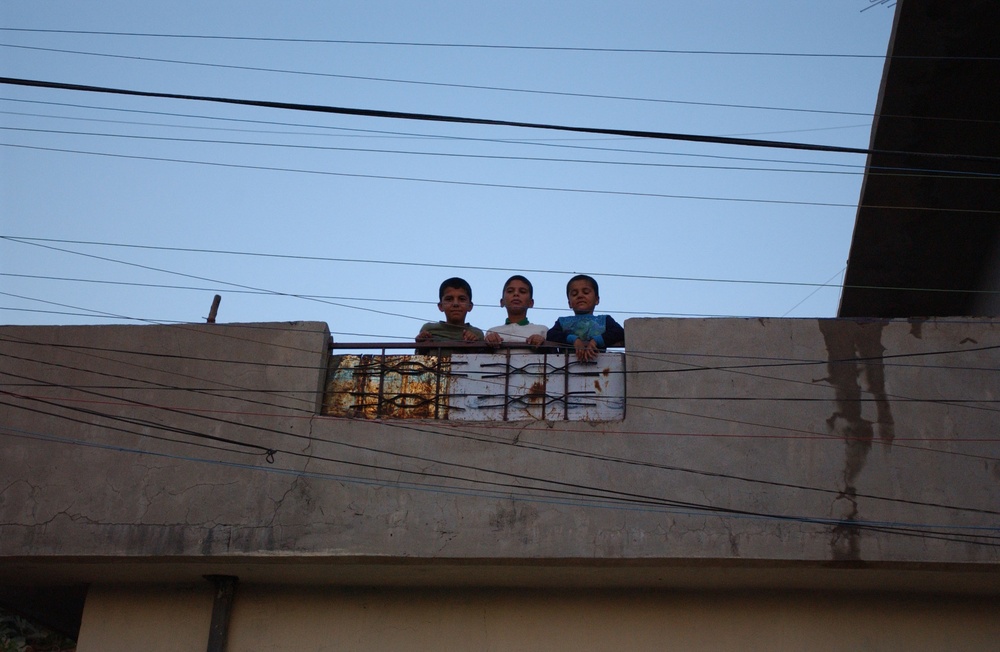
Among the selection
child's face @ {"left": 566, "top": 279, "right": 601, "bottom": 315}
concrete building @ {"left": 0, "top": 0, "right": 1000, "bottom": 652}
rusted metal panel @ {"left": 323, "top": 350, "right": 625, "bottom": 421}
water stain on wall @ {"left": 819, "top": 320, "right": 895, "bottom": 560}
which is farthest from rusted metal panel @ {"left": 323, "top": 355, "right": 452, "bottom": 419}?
water stain on wall @ {"left": 819, "top": 320, "right": 895, "bottom": 560}

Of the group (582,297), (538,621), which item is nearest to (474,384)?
(582,297)

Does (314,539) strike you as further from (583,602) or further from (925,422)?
(925,422)

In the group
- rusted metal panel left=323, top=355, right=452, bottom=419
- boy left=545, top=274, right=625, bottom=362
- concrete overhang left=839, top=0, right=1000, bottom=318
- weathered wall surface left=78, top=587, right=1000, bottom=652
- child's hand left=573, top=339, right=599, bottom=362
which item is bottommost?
weathered wall surface left=78, top=587, right=1000, bottom=652

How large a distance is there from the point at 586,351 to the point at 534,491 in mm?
1126

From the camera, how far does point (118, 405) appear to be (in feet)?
24.3

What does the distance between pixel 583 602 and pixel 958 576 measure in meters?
2.55

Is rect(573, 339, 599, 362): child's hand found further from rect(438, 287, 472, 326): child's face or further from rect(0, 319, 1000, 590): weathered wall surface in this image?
rect(438, 287, 472, 326): child's face

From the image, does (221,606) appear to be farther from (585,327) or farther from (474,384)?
(585,327)

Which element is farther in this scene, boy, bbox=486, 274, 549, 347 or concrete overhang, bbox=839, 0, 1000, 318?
concrete overhang, bbox=839, 0, 1000, 318

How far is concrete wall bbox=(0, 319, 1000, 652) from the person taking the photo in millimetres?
6793

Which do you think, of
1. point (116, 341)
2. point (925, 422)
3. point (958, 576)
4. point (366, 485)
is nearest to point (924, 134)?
point (925, 422)

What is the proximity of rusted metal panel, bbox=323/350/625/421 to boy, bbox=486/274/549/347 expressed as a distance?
245mm

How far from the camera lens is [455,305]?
8.05 meters

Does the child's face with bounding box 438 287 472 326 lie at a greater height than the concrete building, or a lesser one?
greater
